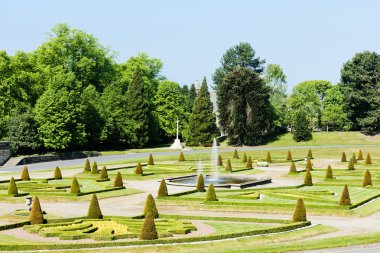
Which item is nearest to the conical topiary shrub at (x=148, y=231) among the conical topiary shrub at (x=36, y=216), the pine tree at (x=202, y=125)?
the conical topiary shrub at (x=36, y=216)

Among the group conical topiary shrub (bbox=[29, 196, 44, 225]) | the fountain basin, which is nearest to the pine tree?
the fountain basin

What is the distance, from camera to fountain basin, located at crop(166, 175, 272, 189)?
5244 centimetres

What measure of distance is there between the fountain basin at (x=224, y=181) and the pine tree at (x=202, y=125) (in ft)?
162

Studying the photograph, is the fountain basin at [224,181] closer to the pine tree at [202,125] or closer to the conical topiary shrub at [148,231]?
the conical topiary shrub at [148,231]

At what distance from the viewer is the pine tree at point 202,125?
367 ft

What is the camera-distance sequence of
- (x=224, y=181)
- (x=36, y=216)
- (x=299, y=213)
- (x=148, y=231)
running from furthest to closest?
(x=224, y=181)
(x=299, y=213)
(x=36, y=216)
(x=148, y=231)

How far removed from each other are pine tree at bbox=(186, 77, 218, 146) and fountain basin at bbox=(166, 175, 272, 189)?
49.5 m

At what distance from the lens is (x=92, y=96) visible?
103938 mm

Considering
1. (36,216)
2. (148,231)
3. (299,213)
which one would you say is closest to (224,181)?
(299,213)

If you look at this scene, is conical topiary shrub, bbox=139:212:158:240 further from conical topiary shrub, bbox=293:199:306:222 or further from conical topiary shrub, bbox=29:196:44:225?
conical topiary shrub, bbox=293:199:306:222

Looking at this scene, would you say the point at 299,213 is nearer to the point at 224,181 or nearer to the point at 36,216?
the point at 36,216

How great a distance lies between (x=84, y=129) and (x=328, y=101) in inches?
2526

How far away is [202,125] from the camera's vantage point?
111812mm

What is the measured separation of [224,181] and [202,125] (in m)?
55.4
